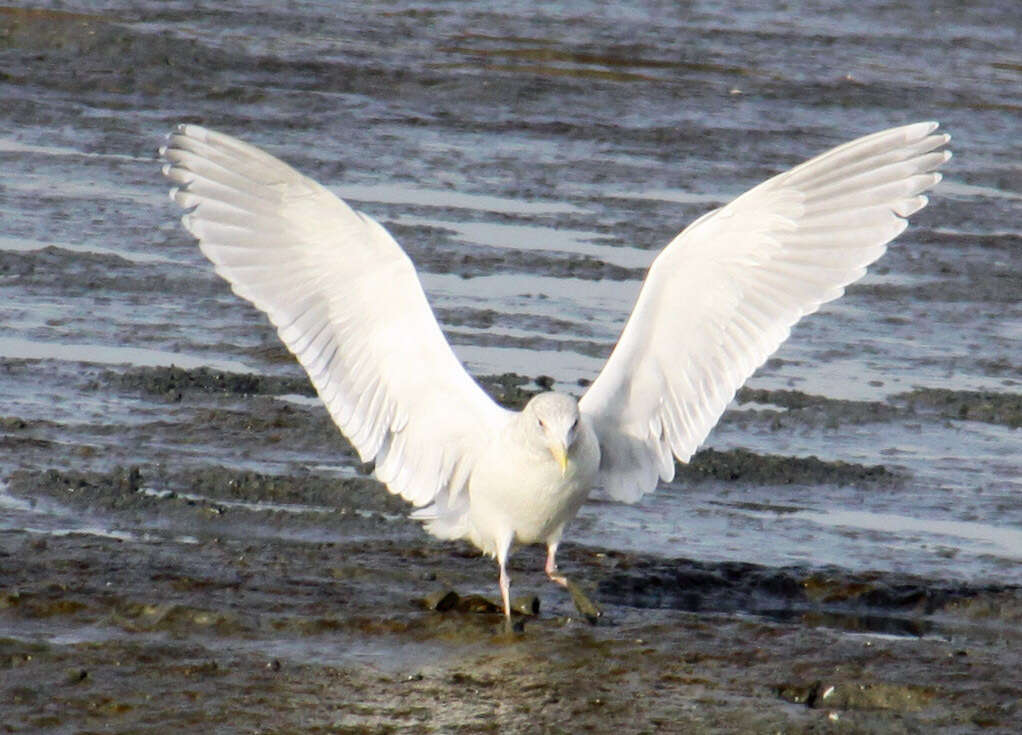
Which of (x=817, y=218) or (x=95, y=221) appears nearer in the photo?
(x=817, y=218)

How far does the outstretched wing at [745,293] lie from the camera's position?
7.24 metres

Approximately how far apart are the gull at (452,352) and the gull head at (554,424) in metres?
0.30

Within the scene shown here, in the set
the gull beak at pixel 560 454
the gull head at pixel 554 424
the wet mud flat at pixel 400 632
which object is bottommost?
the wet mud flat at pixel 400 632

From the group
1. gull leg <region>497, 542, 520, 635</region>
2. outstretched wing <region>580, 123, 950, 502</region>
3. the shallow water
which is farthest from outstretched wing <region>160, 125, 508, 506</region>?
the shallow water

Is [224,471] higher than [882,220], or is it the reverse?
[882,220]

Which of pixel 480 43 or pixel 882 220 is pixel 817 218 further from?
pixel 480 43

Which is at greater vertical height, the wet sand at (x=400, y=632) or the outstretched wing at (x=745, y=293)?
the outstretched wing at (x=745, y=293)

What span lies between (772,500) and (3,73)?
29.6 ft

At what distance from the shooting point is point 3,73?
50.9 feet

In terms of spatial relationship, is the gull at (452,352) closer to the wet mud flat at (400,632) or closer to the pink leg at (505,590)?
the pink leg at (505,590)

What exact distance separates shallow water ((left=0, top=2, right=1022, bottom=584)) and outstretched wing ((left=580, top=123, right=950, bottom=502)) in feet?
2.32

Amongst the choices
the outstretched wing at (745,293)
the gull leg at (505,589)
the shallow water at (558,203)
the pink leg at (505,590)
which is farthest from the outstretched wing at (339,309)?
the shallow water at (558,203)

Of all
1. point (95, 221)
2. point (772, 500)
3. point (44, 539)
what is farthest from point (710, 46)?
point (44, 539)

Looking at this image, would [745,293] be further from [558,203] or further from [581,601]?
[558,203]
